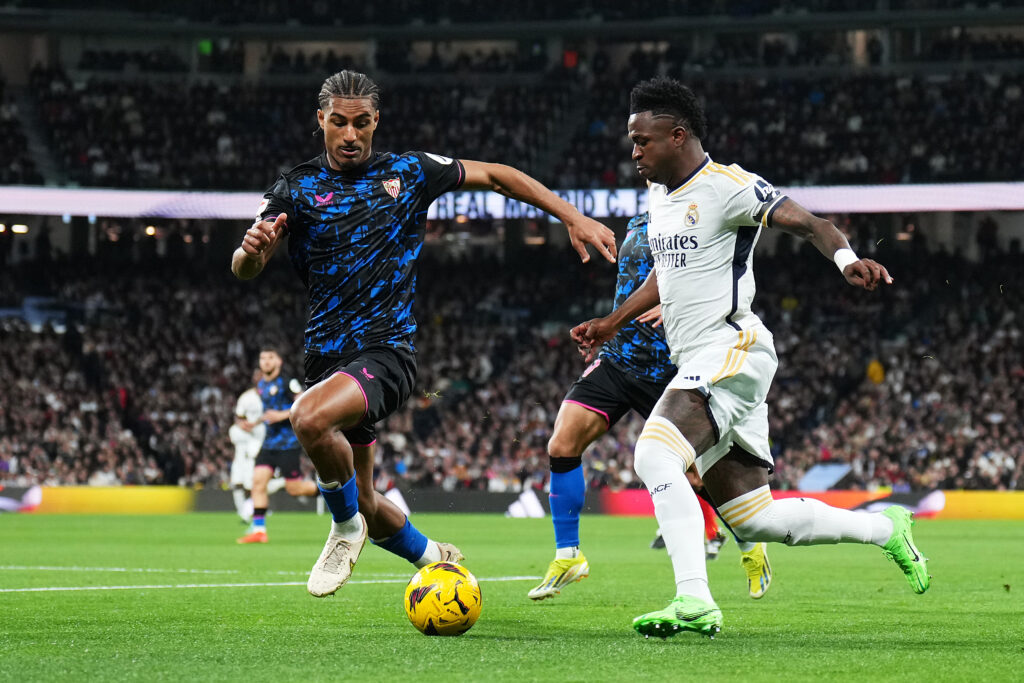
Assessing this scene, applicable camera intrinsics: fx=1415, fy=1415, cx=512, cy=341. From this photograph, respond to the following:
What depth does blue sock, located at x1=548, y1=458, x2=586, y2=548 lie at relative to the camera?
8.16 meters

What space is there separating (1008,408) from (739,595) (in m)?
20.3

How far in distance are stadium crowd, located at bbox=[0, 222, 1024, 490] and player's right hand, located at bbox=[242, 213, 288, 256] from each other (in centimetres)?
2089

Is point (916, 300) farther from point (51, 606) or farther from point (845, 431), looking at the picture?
point (51, 606)

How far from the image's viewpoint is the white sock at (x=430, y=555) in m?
7.43

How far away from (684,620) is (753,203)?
1.82m

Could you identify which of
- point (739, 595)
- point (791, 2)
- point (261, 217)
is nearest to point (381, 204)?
point (261, 217)

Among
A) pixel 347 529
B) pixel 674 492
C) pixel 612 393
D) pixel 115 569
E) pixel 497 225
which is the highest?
pixel 674 492

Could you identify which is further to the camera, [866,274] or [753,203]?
[753,203]

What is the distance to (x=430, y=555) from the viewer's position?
24.5ft

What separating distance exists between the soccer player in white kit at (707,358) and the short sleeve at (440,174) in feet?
3.46

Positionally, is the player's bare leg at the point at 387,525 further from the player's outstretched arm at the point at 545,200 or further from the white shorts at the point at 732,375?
the white shorts at the point at 732,375

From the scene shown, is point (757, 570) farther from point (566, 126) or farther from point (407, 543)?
Result: point (566, 126)

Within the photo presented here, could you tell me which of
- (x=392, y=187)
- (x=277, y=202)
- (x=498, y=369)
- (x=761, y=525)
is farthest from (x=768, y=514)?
(x=498, y=369)

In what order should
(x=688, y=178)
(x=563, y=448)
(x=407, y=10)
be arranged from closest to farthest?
1. (x=688, y=178)
2. (x=563, y=448)
3. (x=407, y=10)
